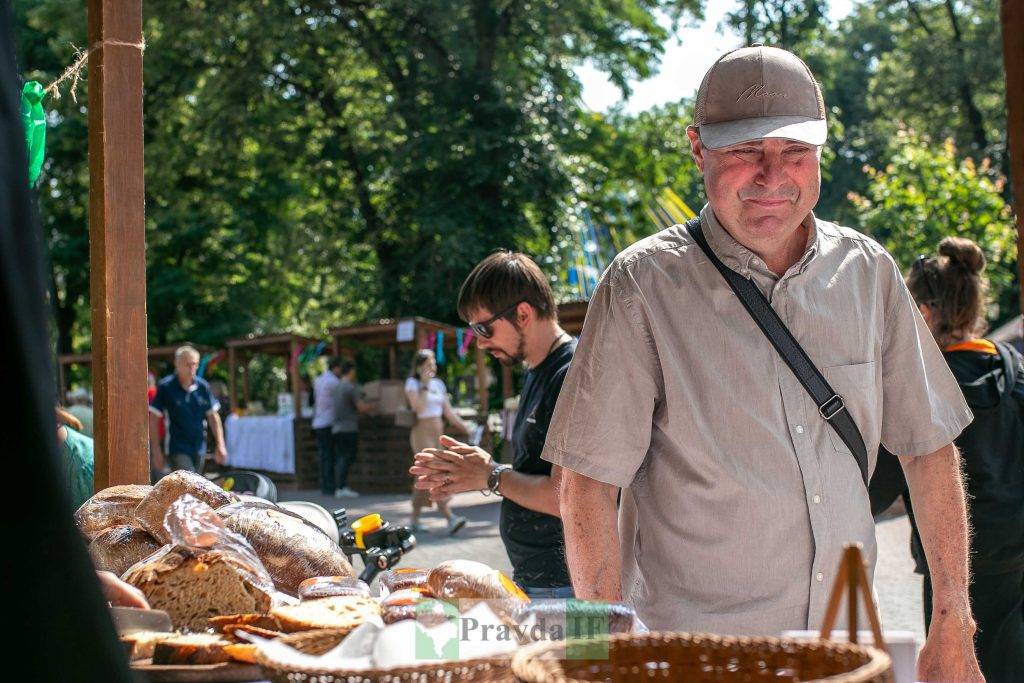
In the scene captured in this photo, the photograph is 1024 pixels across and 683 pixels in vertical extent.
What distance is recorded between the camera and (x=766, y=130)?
2.35 meters

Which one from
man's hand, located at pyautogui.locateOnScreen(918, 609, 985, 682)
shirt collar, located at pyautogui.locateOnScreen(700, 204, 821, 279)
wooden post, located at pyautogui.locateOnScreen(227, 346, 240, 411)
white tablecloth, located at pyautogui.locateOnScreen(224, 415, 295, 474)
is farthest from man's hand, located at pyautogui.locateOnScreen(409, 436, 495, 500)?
wooden post, located at pyautogui.locateOnScreen(227, 346, 240, 411)

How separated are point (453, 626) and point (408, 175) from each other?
66.4ft

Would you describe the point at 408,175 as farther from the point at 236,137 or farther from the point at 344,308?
the point at 344,308

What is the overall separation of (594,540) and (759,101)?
95 cm

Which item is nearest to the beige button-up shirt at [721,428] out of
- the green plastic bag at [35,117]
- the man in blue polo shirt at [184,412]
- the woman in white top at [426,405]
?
the green plastic bag at [35,117]

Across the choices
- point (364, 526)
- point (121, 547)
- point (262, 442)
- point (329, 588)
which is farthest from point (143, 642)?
point (262, 442)

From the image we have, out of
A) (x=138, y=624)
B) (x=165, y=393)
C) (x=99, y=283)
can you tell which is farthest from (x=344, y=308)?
(x=138, y=624)

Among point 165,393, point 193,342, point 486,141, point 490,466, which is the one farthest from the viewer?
point 193,342

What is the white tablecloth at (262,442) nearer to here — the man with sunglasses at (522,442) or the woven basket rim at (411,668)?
the man with sunglasses at (522,442)

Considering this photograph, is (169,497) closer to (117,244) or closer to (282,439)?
(117,244)

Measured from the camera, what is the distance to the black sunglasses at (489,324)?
3.80 meters

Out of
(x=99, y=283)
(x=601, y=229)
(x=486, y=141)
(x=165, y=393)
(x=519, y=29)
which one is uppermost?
(x=519, y=29)

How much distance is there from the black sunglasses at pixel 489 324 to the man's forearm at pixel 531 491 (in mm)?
533

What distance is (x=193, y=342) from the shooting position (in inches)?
1141
